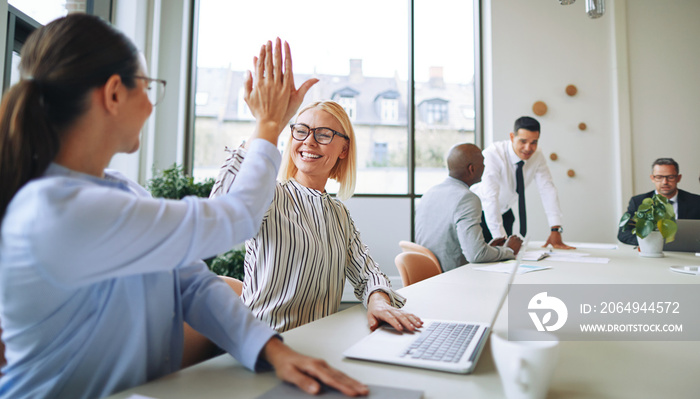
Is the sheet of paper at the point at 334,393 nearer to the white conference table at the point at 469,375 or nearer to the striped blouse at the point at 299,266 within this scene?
the white conference table at the point at 469,375

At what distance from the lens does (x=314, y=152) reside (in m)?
1.48

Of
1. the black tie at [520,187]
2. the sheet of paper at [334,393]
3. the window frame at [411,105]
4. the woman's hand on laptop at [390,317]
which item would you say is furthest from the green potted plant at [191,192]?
the sheet of paper at [334,393]

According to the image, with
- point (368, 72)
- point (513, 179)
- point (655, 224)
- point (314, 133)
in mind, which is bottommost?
point (655, 224)

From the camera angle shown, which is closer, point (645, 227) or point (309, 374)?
point (309, 374)

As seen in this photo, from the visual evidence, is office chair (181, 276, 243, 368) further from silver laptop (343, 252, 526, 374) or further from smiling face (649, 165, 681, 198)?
smiling face (649, 165, 681, 198)

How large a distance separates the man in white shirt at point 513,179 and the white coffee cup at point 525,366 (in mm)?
2714

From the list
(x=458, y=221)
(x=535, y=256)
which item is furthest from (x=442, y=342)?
(x=535, y=256)

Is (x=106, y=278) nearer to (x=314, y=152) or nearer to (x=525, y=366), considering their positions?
(x=525, y=366)

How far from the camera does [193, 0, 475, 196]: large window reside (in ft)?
16.1

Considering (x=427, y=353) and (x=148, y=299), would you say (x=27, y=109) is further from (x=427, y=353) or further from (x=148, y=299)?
(x=427, y=353)

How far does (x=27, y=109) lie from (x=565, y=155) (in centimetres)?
517

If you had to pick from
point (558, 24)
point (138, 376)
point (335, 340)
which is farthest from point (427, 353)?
point (558, 24)

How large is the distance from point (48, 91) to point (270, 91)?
356 mm

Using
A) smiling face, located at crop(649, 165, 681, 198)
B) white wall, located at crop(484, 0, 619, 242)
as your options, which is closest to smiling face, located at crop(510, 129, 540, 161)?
smiling face, located at crop(649, 165, 681, 198)
